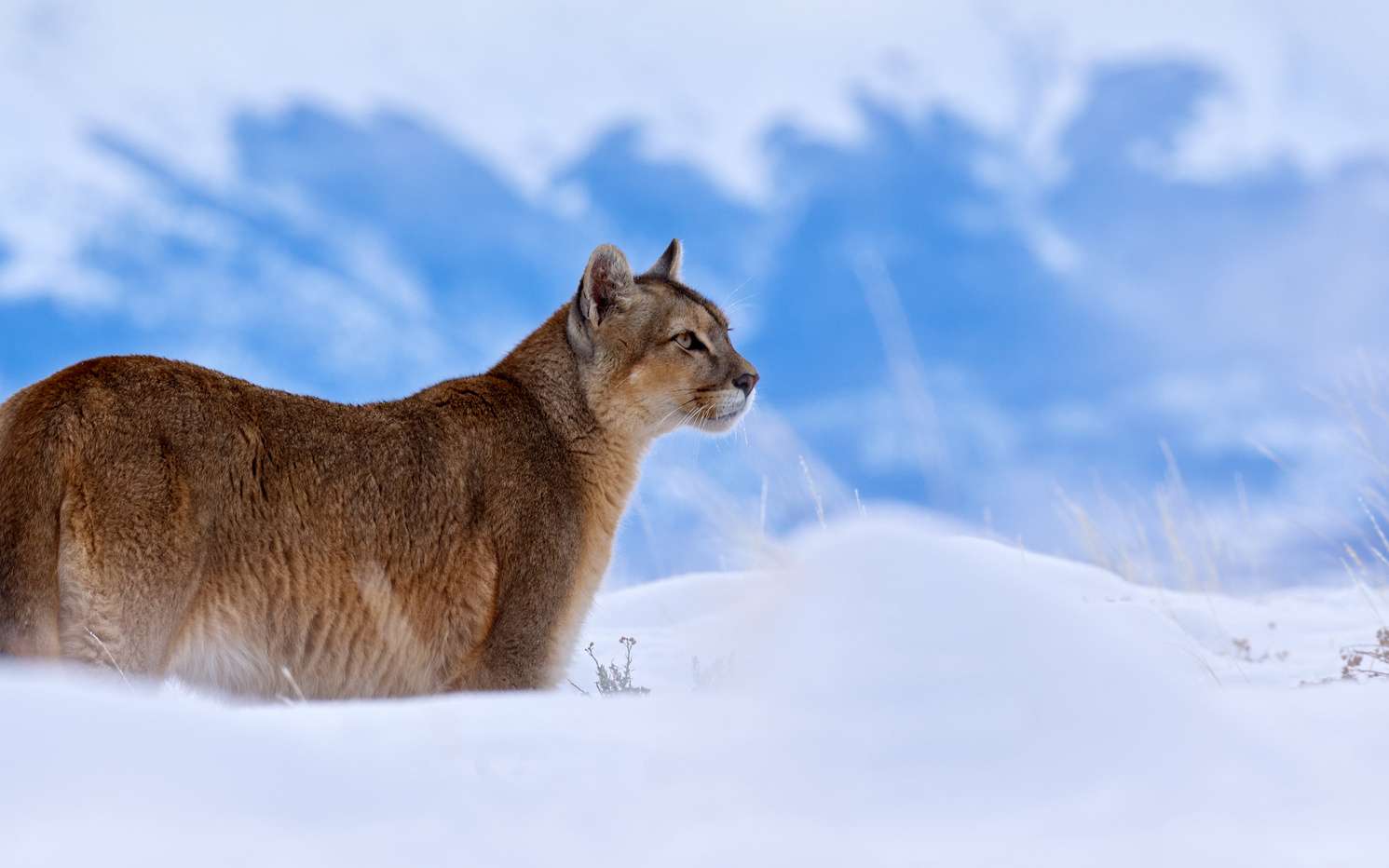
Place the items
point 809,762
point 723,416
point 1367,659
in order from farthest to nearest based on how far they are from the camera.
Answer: point 1367,659 → point 723,416 → point 809,762

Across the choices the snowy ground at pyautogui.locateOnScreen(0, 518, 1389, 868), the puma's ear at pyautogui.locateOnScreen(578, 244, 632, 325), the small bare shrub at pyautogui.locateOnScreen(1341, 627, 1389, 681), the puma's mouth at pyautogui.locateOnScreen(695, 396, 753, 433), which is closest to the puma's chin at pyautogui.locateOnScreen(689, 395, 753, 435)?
the puma's mouth at pyautogui.locateOnScreen(695, 396, 753, 433)

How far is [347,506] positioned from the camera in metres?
5.53

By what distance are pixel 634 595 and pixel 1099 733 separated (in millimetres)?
7484

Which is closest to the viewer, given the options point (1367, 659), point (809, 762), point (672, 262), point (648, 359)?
point (809, 762)

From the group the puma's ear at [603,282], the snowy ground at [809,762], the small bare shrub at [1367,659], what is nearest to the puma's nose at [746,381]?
the puma's ear at [603,282]

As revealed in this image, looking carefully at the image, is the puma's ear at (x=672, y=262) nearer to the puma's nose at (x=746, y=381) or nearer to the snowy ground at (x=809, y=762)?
the puma's nose at (x=746, y=381)

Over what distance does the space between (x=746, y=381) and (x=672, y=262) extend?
1.19 metres

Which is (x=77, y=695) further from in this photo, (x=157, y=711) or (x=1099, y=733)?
(x=1099, y=733)

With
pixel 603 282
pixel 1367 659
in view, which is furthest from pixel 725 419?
pixel 1367 659

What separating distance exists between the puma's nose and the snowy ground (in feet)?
10.3

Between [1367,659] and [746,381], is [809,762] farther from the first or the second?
[1367,659]

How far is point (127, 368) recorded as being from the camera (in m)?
5.21

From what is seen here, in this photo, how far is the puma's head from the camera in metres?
6.52

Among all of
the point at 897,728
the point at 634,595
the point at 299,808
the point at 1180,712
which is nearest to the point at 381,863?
the point at 299,808
